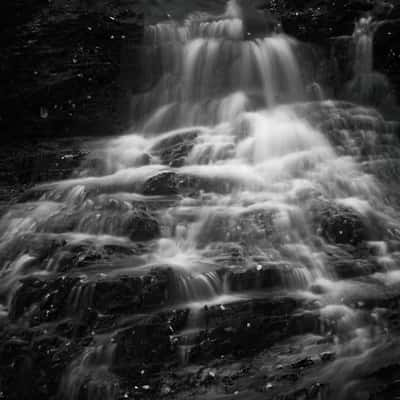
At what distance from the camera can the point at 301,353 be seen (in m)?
6.08

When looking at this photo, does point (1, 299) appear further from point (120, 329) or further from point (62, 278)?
point (120, 329)

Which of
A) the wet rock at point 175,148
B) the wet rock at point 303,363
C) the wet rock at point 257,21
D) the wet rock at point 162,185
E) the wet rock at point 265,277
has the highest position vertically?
the wet rock at point 257,21

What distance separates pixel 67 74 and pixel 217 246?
8.48m

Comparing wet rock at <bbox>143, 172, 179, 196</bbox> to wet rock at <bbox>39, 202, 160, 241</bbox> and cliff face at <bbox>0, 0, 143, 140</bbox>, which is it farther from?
cliff face at <bbox>0, 0, 143, 140</bbox>

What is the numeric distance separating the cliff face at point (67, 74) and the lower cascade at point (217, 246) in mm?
971

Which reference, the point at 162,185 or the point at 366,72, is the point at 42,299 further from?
the point at 366,72

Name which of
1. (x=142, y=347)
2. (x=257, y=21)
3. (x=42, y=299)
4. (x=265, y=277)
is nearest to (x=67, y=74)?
(x=257, y=21)

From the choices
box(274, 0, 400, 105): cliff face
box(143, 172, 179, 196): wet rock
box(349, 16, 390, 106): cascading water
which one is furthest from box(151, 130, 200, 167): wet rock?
box(349, 16, 390, 106): cascading water

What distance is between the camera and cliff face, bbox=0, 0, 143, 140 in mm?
14695

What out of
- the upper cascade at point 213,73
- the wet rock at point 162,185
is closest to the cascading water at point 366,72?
the upper cascade at point 213,73

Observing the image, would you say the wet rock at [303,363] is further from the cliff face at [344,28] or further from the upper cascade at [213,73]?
the cliff face at [344,28]

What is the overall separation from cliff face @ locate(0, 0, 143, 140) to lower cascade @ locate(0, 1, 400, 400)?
3.18 ft

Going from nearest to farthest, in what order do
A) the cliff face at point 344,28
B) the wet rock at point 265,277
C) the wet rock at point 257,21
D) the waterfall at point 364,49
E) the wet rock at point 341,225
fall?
the wet rock at point 265,277 → the wet rock at point 341,225 → the cliff face at point 344,28 → the waterfall at point 364,49 → the wet rock at point 257,21

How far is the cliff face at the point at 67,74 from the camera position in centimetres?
1470
